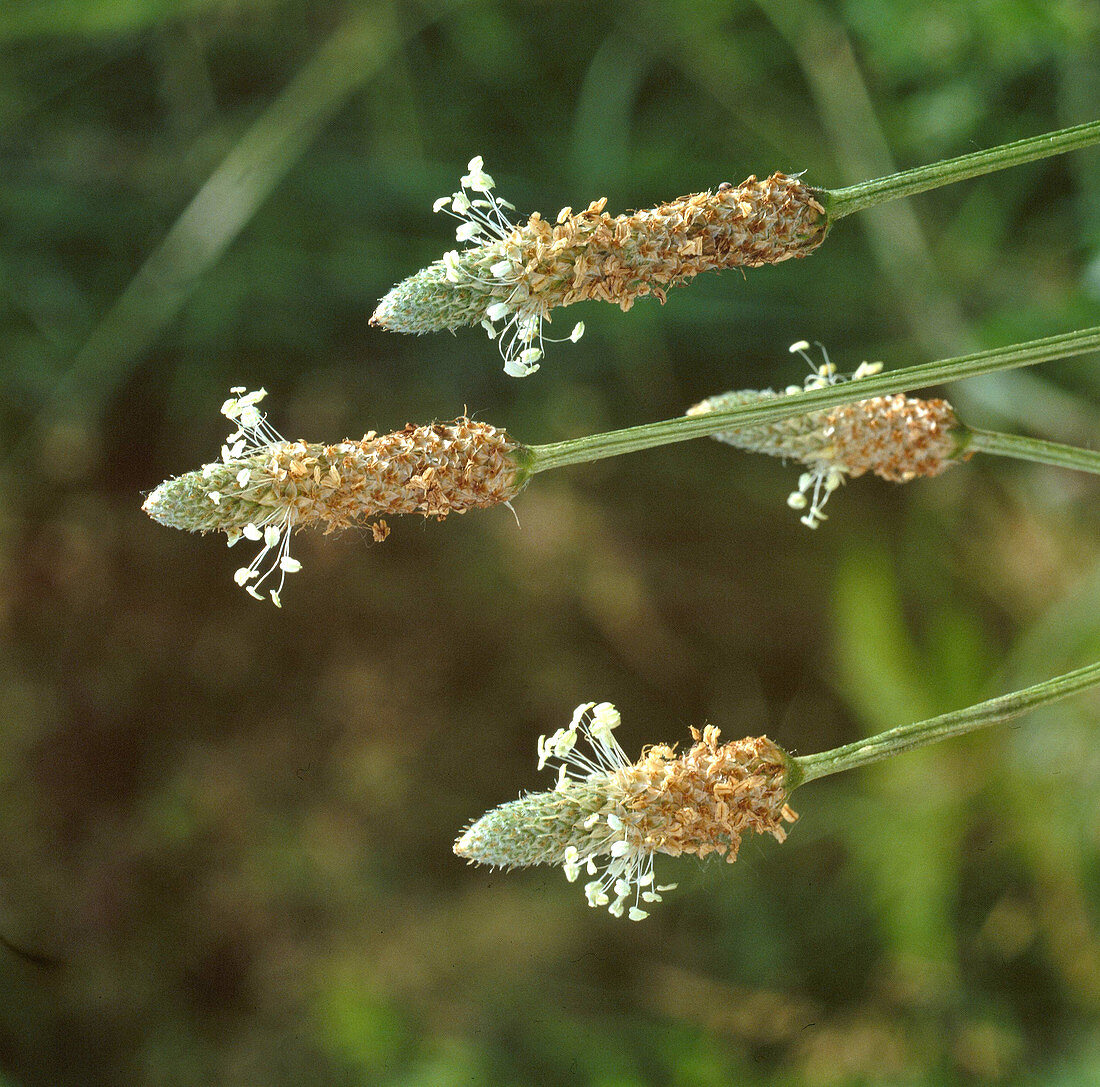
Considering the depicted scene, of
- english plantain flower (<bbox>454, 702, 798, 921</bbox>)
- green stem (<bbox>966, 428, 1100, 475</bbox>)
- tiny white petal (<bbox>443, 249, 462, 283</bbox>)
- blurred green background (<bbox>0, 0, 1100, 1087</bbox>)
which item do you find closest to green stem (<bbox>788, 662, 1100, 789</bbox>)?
english plantain flower (<bbox>454, 702, 798, 921</bbox>)

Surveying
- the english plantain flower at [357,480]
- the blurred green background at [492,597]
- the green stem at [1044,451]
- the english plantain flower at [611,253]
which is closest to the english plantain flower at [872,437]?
the green stem at [1044,451]

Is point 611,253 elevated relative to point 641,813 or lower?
elevated

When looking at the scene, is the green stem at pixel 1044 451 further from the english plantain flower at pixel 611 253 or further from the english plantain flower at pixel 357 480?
the english plantain flower at pixel 357 480

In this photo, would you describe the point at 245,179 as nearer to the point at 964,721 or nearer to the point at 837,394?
the point at 837,394

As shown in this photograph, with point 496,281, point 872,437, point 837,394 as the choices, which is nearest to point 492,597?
point 872,437

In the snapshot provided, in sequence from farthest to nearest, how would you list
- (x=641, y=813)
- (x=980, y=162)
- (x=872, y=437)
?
(x=872, y=437) < (x=641, y=813) < (x=980, y=162)

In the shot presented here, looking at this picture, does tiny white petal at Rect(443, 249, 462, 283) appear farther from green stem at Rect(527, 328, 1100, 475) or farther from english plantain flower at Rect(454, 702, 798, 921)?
english plantain flower at Rect(454, 702, 798, 921)
